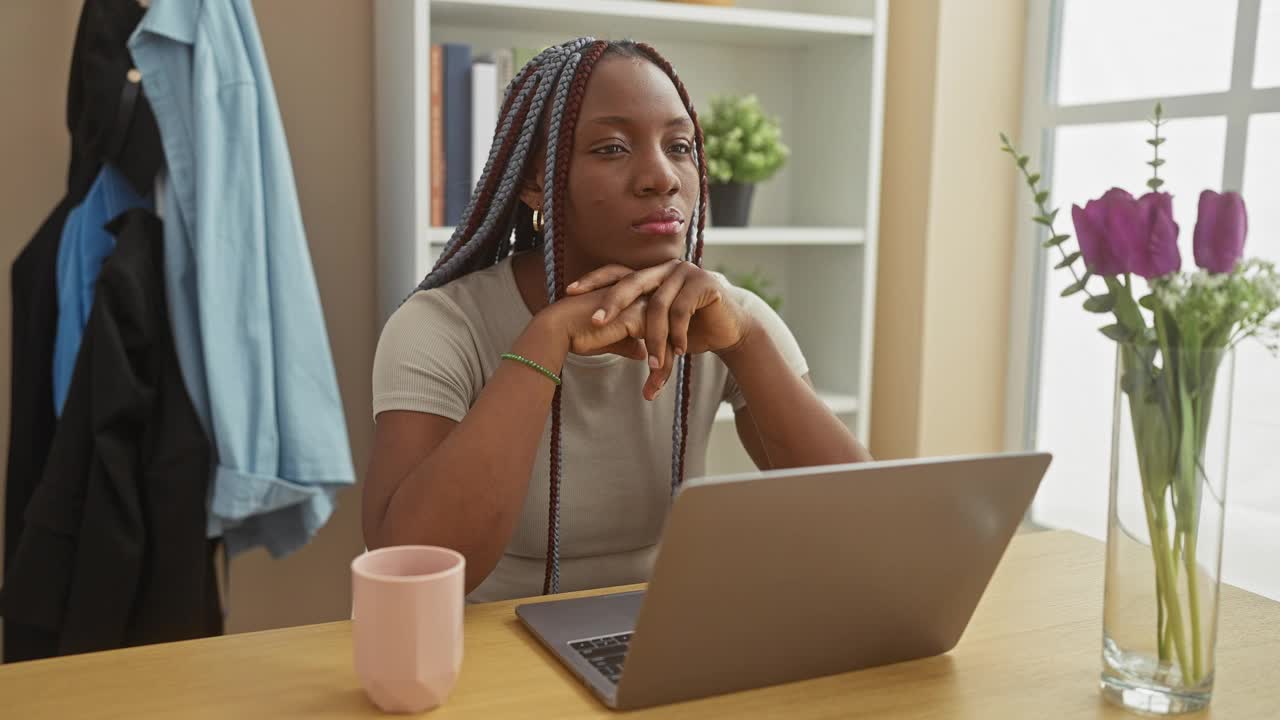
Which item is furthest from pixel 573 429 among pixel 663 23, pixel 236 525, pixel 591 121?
pixel 663 23

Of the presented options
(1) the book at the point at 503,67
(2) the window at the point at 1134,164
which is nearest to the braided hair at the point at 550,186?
(1) the book at the point at 503,67

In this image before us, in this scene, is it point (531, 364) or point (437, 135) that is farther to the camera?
point (437, 135)

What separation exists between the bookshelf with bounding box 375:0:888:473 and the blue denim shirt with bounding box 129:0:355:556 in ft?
0.85

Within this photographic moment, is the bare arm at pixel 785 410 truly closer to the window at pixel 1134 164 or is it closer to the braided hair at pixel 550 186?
the braided hair at pixel 550 186

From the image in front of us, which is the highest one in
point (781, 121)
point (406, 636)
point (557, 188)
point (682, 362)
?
point (781, 121)

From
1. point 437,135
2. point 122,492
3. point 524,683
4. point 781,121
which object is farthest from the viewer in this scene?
point 781,121

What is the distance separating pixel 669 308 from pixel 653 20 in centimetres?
113

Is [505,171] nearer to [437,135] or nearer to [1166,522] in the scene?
[437,135]

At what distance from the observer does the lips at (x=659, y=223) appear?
1301 mm

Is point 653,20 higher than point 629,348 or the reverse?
higher

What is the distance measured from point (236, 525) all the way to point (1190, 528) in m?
1.58

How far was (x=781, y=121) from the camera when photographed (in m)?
2.64

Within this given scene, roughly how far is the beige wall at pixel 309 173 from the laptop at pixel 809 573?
5.23 ft

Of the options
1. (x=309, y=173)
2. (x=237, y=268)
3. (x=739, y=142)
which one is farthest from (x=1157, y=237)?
(x=309, y=173)
